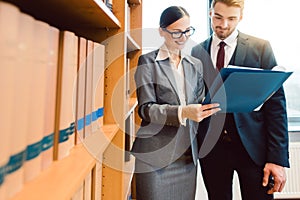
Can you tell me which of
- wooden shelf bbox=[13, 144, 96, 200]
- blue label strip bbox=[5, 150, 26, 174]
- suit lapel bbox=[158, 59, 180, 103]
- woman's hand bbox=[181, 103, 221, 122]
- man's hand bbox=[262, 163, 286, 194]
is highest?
suit lapel bbox=[158, 59, 180, 103]

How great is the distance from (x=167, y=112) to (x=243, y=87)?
0.33 m

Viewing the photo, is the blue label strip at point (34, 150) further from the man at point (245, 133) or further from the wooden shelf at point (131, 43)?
the man at point (245, 133)

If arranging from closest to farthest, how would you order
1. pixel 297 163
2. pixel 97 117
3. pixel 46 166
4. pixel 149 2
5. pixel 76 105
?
pixel 46 166, pixel 76 105, pixel 97 117, pixel 297 163, pixel 149 2

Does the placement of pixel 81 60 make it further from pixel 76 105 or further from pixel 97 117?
pixel 97 117

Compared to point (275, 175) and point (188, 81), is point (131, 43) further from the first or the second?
point (275, 175)

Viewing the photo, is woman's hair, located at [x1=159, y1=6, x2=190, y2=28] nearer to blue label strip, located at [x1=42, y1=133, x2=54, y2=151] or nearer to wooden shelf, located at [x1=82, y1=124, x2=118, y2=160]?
wooden shelf, located at [x1=82, y1=124, x2=118, y2=160]

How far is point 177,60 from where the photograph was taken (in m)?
1.35

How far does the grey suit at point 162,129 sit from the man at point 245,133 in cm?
14

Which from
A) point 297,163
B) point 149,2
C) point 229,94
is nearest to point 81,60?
point 229,94

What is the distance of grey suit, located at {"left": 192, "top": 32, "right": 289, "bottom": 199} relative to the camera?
4.22 feet

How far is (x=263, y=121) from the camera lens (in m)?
1.35

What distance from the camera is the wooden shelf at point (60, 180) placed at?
1.26ft

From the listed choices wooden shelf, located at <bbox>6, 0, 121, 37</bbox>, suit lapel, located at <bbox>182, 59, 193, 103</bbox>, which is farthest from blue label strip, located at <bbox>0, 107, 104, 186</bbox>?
suit lapel, located at <bbox>182, 59, 193, 103</bbox>

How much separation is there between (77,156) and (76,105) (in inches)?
5.6
